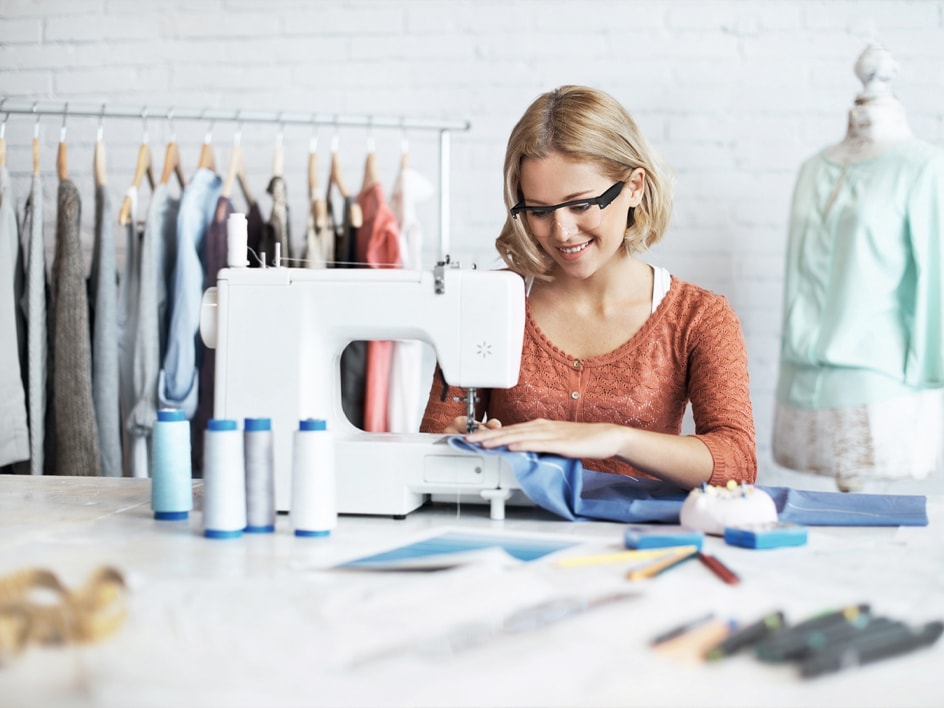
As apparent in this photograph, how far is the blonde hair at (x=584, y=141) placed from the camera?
188cm

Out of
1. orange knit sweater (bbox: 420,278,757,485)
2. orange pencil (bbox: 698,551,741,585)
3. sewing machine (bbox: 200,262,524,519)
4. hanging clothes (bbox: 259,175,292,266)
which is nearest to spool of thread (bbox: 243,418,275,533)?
sewing machine (bbox: 200,262,524,519)

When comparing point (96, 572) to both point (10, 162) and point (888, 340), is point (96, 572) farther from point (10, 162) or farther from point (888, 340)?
point (10, 162)

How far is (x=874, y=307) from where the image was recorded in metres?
2.50

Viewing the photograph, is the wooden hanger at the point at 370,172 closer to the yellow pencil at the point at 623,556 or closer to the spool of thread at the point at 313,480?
the spool of thread at the point at 313,480

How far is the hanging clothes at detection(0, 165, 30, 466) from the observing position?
2.70m

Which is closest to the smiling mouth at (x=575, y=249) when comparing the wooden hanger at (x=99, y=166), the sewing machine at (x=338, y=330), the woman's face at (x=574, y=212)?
the woman's face at (x=574, y=212)

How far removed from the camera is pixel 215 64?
11.3ft

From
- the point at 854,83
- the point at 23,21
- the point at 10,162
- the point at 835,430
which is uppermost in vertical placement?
the point at 23,21

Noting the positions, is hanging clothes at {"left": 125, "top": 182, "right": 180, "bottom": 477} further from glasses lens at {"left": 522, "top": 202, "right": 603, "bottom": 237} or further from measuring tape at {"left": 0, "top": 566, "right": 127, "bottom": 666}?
measuring tape at {"left": 0, "top": 566, "right": 127, "bottom": 666}

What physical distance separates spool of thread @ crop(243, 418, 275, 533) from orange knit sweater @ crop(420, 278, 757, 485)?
68 centimetres

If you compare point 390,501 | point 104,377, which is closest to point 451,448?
point 390,501

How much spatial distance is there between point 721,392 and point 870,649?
3.55 ft

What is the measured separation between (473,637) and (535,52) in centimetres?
275

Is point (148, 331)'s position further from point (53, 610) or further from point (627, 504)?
point (53, 610)
